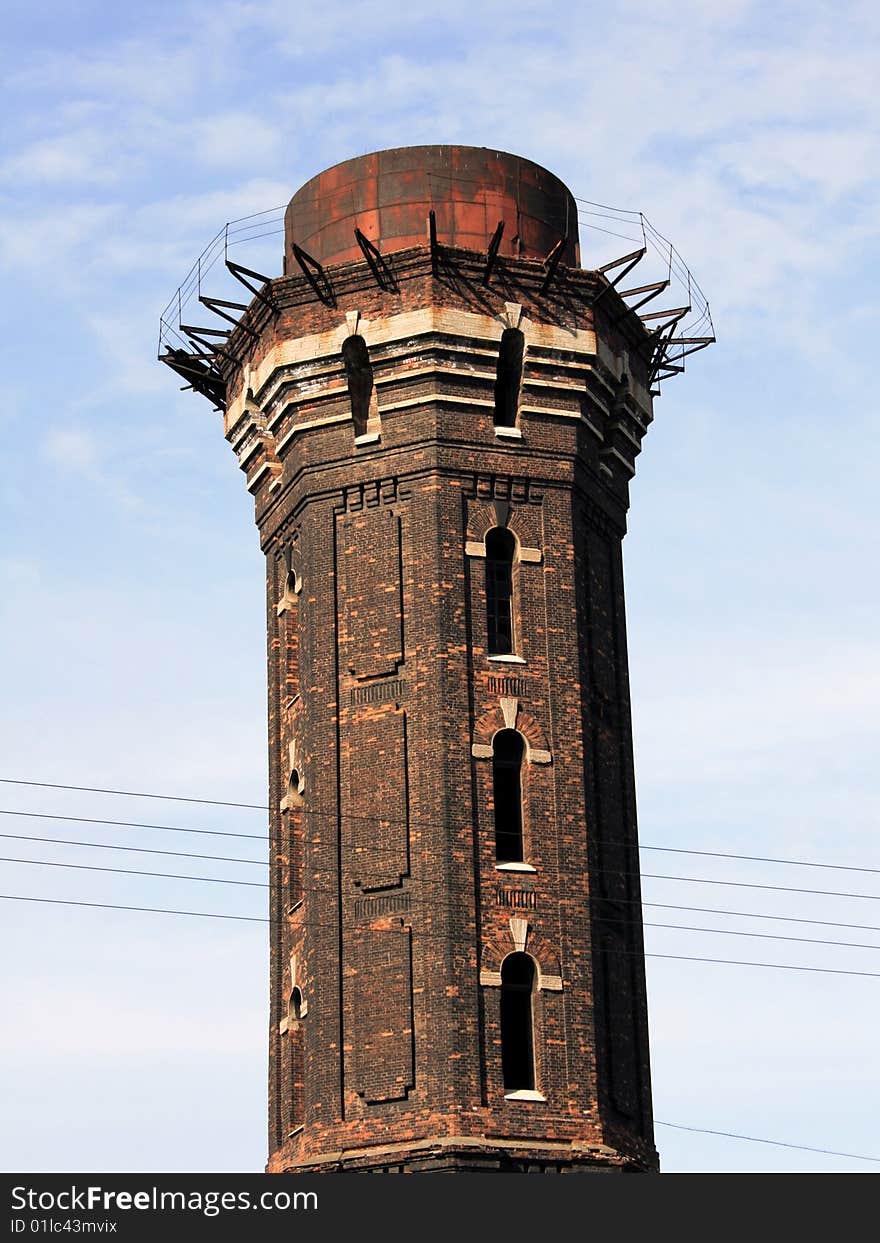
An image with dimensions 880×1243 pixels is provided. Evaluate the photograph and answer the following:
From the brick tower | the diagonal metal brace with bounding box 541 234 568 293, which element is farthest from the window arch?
the diagonal metal brace with bounding box 541 234 568 293

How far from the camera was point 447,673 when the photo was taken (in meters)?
51.6

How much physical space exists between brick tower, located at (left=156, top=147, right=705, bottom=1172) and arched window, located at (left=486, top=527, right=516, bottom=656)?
6cm

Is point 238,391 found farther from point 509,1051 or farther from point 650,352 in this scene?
point 509,1051

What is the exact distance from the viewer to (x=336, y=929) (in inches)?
2008

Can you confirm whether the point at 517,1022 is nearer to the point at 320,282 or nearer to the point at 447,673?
the point at 447,673

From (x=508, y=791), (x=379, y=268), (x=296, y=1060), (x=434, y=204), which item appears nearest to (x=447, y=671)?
(x=508, y=791)

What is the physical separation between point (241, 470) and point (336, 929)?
11.6m

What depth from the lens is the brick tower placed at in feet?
163

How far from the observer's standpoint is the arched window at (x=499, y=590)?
173ft

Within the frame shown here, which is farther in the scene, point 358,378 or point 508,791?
point 358,378

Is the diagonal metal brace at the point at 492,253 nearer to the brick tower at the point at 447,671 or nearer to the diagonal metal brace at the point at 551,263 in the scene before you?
the brick tower at the point at 447,671

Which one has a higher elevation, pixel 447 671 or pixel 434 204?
pixel 434 204

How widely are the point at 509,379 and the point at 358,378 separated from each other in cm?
306

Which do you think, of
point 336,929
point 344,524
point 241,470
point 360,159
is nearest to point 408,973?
point 336,929
